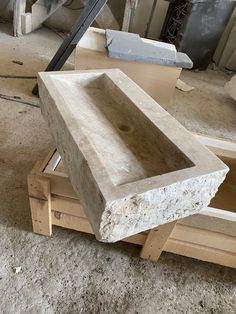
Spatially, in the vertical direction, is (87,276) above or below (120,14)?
below

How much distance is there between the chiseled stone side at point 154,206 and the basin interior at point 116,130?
0.07m

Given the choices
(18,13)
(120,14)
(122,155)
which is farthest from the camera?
(120,14)

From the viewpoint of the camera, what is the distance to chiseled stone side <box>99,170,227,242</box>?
0.59 m

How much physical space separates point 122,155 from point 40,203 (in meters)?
0.38

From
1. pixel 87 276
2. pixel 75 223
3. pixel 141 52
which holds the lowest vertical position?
pixel 87 276

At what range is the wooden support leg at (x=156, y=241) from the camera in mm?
921

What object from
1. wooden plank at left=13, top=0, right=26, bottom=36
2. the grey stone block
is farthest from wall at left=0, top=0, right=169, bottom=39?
the grey stone block

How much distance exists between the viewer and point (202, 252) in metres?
1.00

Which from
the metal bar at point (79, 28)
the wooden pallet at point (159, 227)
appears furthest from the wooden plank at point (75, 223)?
the metal bar at point (79, 28)

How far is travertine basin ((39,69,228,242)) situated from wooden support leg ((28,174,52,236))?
0.15 m

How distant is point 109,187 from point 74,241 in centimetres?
61

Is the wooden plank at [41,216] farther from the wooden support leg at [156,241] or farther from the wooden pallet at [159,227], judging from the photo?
the wooden support leg at [156,241]

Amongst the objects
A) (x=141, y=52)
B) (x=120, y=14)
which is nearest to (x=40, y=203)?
(x=141, y=52)

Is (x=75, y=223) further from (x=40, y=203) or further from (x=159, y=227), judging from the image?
(x=159, y=227)
